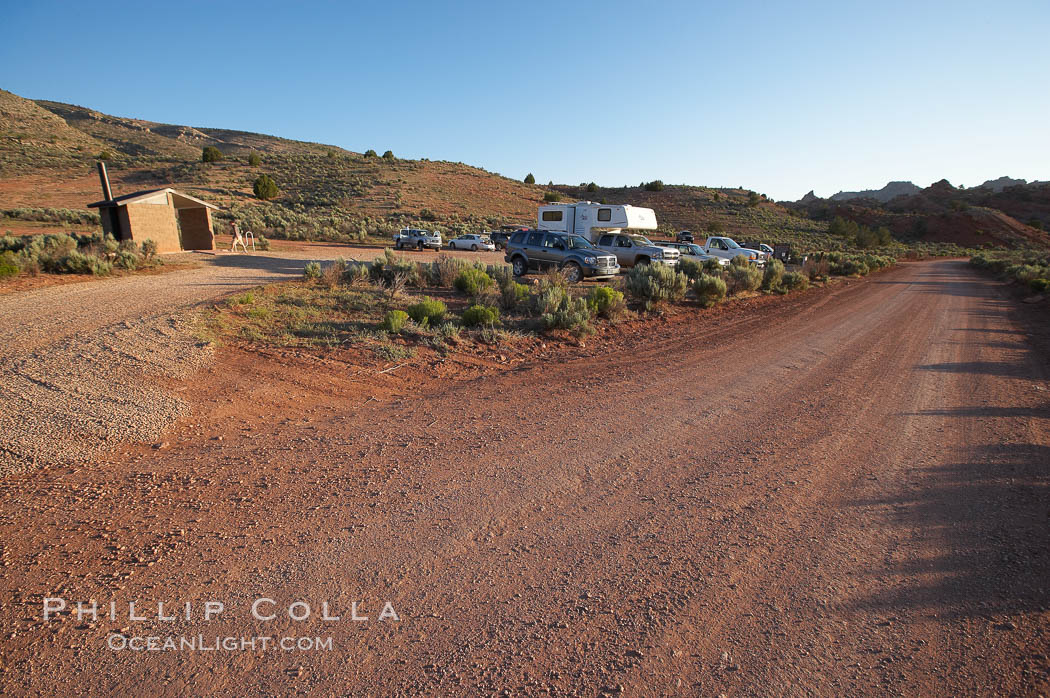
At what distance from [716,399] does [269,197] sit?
180 feet

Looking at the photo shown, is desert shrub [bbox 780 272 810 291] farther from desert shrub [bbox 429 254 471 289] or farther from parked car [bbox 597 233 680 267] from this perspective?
desert shrub [bbox 429 254 471 289]

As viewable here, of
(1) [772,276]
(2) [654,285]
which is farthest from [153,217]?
(1) [772,276]

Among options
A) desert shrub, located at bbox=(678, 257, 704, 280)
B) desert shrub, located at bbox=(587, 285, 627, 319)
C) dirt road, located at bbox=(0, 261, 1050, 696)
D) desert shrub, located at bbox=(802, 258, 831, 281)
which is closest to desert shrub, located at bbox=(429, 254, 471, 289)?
desert shrub, located at bbox=(587, 285, 627, 319)

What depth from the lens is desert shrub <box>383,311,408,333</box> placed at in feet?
30.4

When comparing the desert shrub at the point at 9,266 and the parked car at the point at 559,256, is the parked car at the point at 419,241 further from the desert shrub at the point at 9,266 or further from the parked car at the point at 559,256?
the desert shrub at the point at 9,266

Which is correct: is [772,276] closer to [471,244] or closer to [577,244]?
[577,244]

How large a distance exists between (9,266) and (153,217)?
7.39m

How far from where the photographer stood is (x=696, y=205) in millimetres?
76312

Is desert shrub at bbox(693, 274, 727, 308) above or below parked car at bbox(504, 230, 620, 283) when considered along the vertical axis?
below

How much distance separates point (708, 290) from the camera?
15.6m

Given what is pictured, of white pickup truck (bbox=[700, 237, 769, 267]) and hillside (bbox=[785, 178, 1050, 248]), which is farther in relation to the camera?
hillside (bbox=[785, 178, 1050, 248])

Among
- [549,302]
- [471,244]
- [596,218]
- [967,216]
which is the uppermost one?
[596,218]

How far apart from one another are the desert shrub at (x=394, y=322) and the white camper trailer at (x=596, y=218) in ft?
48.6

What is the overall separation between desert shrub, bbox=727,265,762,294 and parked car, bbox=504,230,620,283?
4.49m
